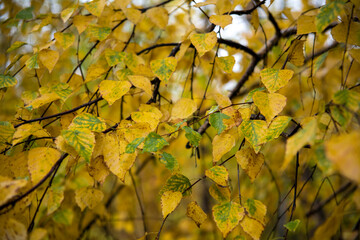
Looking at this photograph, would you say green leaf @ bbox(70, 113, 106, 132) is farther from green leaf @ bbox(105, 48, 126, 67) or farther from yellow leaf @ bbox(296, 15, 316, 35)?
yellow leaf @ bbox(296, 15, 316, 35)

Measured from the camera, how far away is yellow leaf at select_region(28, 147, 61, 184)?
0.50 m

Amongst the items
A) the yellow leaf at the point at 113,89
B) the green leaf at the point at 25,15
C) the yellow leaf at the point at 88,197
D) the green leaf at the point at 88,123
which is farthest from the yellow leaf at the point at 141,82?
the green leaf at the point at 25,15

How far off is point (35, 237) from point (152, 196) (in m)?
3.04

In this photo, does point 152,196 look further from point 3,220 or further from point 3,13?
Result: point 3,220

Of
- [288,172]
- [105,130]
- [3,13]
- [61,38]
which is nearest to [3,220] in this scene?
[105,130]

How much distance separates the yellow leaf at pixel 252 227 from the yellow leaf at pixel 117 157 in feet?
0.91

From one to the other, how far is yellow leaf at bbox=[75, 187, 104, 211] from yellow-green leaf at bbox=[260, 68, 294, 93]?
572mm

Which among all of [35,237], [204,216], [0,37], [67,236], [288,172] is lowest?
[288,172]

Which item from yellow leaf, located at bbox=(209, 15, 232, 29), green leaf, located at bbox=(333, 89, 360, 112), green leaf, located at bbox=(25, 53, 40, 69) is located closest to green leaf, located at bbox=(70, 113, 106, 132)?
green leaf, located at bbox=(25, 53, 40, 69)

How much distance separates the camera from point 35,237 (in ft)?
1.65

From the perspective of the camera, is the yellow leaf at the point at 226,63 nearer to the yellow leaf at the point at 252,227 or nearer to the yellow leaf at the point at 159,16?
the yellow leaf at the point at 159,16

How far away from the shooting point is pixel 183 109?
0.70 m

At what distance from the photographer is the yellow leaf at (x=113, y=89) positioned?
1.94 ft

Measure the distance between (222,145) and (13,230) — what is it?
450 mm
